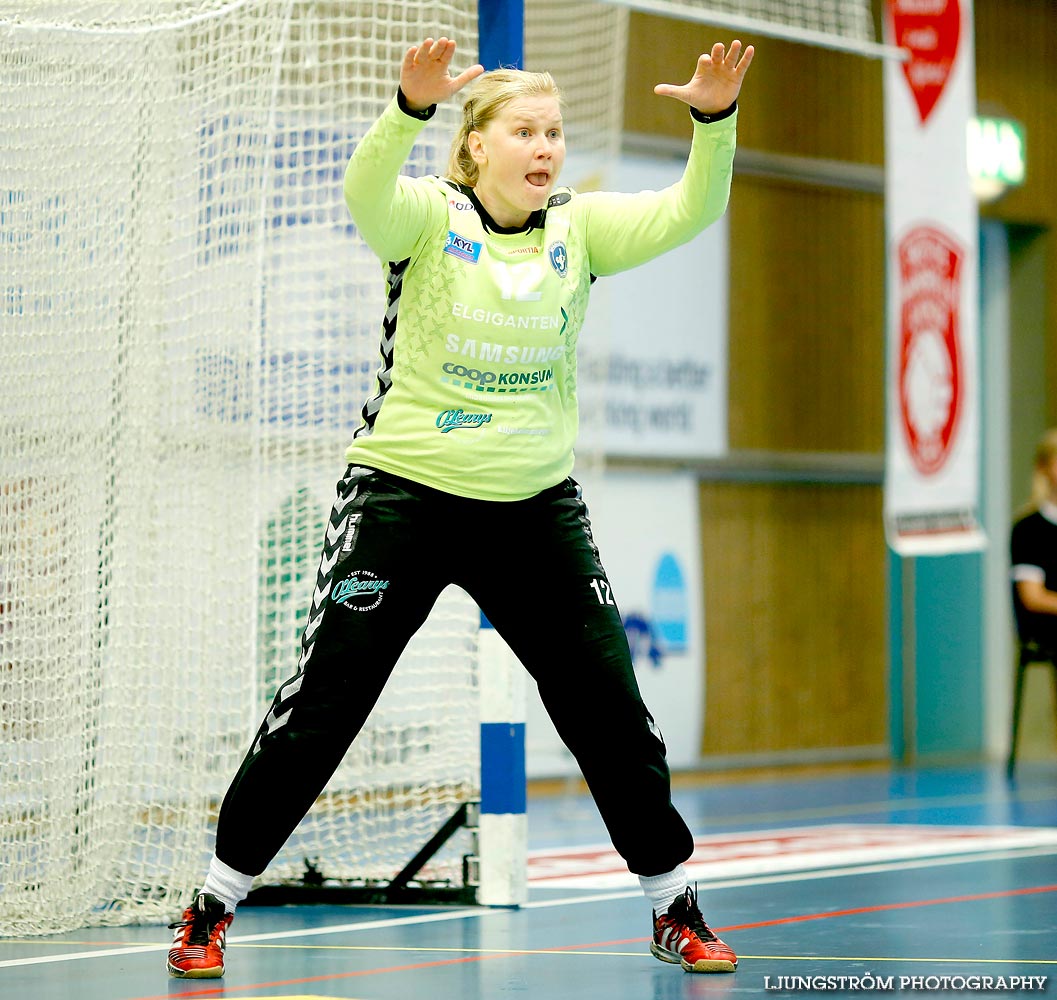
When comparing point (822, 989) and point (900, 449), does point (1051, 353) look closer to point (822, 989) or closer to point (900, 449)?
point (900, 449)

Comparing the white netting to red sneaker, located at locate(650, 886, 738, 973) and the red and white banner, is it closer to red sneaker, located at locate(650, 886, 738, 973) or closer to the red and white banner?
red sneaker, located at locate(650, 886, 738, 973)

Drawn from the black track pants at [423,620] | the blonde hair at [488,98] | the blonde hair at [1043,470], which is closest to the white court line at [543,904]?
the black track pants at [423,620]

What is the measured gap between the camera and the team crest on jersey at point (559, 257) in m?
4.21

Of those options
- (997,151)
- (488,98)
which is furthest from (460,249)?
(997,151)

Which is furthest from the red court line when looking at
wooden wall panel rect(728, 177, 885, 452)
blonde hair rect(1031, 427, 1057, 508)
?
wooden wall panel rect(728, 177, 885, 452)

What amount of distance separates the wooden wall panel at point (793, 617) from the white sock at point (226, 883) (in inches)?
302

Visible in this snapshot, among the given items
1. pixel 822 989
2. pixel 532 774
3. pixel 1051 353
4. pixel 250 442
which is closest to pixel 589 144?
pixel 532 774

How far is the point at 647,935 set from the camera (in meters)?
4.82

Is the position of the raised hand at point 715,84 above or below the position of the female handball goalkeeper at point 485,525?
above

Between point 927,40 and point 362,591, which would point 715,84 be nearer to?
point 362,591

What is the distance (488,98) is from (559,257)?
39cm

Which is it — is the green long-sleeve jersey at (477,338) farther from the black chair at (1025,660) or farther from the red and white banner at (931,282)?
the black chair at (1025,660)

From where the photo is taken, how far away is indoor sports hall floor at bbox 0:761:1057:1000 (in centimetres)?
392

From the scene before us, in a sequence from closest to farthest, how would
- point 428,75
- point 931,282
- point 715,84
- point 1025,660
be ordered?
1. point 428,75
2. point 715,84
3. point 931,282
4. point 1025,660
